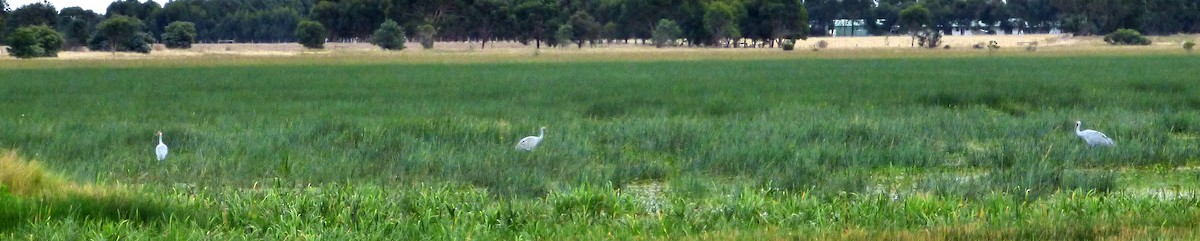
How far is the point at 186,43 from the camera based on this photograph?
314 ft

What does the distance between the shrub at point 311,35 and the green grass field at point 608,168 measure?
68.9 meters

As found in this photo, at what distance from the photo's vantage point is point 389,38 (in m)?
93.9

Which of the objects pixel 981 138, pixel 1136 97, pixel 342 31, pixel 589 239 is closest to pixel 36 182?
pixel 589 239

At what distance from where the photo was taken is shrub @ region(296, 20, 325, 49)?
3804 inches

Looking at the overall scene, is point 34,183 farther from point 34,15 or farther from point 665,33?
point 34,15

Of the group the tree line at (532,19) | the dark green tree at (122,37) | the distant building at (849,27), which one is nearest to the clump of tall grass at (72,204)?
the dark green tree at (122,37)

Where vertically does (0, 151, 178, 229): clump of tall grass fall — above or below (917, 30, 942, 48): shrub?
above

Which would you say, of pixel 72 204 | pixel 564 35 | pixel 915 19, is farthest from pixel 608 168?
pixel 915 19

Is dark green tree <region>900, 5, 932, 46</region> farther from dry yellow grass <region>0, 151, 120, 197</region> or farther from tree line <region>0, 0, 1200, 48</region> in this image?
dry yellow grass <region>0, 151, 120, 197</region>

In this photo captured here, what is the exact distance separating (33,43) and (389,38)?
84.7 feet

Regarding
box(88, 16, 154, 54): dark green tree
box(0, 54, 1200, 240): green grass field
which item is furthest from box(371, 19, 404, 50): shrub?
box(0, 54, 1200, 240): green grass field

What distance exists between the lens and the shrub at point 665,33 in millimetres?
99375

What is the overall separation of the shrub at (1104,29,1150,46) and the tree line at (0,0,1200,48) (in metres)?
8.76

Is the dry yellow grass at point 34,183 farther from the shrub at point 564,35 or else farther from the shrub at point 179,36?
the shrub at point 564,35
